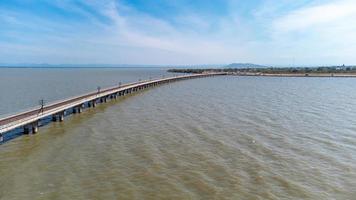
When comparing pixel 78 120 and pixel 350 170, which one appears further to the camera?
pixel 78 120

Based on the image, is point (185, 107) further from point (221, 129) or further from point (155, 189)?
point (155, 189)

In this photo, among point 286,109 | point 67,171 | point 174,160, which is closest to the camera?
point 67,171

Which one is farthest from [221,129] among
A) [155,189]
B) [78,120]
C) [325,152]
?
[78,120]

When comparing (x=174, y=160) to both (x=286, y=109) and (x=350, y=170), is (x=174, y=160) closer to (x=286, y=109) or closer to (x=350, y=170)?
(x=350, y=170)

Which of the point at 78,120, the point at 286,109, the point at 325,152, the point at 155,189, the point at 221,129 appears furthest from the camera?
the point at 286,109

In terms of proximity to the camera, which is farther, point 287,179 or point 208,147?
point 208,147

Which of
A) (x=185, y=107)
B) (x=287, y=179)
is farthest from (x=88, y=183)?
(x=185, y=107)

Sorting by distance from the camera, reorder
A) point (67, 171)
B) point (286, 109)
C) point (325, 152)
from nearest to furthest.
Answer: point (67, 171), point (325, 152), point (286, 109)

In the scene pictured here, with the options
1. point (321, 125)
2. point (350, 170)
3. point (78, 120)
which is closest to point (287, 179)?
point (350, 170)

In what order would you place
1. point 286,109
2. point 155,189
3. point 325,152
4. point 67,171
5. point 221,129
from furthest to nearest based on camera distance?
point 286,109, point 221,129, point 325,152, point 67,171, point 155,189
